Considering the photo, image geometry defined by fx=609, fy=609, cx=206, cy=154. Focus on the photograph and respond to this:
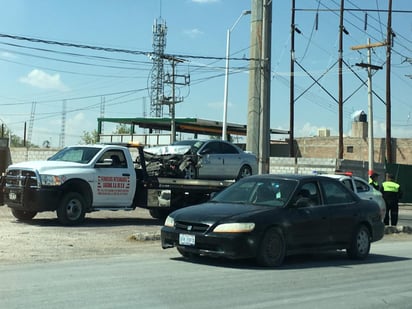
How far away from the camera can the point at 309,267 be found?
33.9 feet

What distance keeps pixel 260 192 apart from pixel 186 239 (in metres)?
1.69

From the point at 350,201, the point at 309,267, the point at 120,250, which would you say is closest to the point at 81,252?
the point at 120,250

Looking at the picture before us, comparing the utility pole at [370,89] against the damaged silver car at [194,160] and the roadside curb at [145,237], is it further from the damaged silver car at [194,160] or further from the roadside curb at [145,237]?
the roadside curb at [145,237]

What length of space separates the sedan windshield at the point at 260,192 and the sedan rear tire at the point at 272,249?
588mm

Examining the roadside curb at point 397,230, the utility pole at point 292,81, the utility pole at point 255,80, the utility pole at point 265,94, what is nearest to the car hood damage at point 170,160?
the utility pole at point 265,94

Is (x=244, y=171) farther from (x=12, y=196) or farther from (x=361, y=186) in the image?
(x=12, y=196)

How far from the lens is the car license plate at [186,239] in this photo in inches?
377

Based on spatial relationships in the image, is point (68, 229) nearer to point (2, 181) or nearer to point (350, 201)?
point (2, 181)

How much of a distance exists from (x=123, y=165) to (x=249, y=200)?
691 cm

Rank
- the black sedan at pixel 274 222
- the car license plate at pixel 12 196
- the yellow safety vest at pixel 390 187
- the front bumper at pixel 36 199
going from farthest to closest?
the yellow safety vest at pixel 390 187 < the car license plate at pixel 12 196 < the front bumper at pixel 36 199 < the black sedan at pixel 274 222

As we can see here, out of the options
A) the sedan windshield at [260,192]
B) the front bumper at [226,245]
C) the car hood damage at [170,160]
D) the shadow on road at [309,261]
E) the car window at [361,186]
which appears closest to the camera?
the front bumper at [226,245]

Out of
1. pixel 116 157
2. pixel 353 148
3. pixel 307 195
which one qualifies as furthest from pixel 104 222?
pixel 353 148

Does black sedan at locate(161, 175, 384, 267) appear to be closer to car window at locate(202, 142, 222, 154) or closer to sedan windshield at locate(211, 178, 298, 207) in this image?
sedan windshield at locate(211, 178, 298, 207)

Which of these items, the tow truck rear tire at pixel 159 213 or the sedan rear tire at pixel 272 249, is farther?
the tow truck rear tire at pixel 159 213
